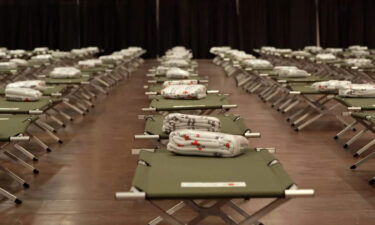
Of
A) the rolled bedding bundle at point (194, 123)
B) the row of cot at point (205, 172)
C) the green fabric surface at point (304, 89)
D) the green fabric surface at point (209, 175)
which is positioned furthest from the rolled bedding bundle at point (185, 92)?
the green fabric surface at point (209, 175)

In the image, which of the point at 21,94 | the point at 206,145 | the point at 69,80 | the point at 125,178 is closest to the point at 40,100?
the point at 21,94

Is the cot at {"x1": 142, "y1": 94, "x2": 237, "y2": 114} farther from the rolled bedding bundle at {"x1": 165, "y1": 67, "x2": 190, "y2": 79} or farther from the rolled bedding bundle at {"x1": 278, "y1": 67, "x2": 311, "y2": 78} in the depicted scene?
the rolled bedding bundle at {"x1": 278, "y1": 67, "x2": 311, "y2": 78}

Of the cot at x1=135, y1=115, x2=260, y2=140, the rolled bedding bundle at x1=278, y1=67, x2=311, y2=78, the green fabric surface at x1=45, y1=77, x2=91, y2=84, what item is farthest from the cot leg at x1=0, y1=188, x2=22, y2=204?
the rolled bedding bundle at x1=278, y1=67, x2=311, y2=78

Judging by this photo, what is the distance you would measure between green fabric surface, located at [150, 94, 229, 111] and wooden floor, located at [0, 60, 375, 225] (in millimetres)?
570

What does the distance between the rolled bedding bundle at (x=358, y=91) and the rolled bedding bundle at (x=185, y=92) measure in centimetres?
153

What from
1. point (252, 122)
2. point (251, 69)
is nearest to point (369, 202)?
point (252, 122)

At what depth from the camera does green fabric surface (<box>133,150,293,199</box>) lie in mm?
3156

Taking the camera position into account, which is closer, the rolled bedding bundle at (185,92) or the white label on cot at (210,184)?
the white label on cot at (210,184)

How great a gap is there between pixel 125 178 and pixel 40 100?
215 cm

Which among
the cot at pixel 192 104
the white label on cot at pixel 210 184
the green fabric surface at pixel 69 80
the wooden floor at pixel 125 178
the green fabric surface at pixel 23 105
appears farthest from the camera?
the green fabric surface at pixel 69 80

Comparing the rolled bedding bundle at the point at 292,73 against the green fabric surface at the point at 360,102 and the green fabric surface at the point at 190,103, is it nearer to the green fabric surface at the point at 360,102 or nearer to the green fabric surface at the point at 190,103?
the green fabric surface at the point at 360,102

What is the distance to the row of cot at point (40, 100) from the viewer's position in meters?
5.47

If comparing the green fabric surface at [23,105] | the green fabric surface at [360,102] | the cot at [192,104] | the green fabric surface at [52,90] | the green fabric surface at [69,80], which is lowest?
the green fabric surface at [360,102]

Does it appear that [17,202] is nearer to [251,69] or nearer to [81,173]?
[81,173]
